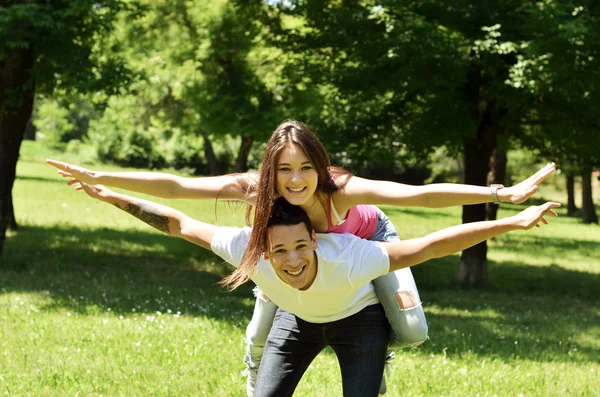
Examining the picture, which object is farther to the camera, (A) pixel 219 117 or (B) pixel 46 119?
(B) pixel 46 119

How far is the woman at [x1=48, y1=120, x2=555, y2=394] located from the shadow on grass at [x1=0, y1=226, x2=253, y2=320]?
16.5ft

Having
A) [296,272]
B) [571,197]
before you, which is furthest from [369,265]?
[571,197]

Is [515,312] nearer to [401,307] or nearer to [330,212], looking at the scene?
[401,307]

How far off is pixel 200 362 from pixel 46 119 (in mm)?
59191

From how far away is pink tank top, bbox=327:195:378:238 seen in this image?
15.3ft

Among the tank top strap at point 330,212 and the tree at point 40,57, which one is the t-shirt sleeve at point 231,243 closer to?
the tank top strap at point 330,212

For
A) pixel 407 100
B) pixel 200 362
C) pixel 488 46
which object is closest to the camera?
pixel 200 362

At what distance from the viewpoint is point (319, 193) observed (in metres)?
4.47

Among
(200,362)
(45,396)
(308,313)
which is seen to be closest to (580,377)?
(200,362)

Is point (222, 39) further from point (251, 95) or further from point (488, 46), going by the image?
point (488, 46)

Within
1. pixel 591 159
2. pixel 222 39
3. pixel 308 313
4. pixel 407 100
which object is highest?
pixel 222 39

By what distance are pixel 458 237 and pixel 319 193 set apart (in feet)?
2.64

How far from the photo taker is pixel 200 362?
722 cm

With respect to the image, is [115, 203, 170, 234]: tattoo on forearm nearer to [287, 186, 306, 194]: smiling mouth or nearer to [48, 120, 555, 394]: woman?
[48, 120, 555, 394]: woman
